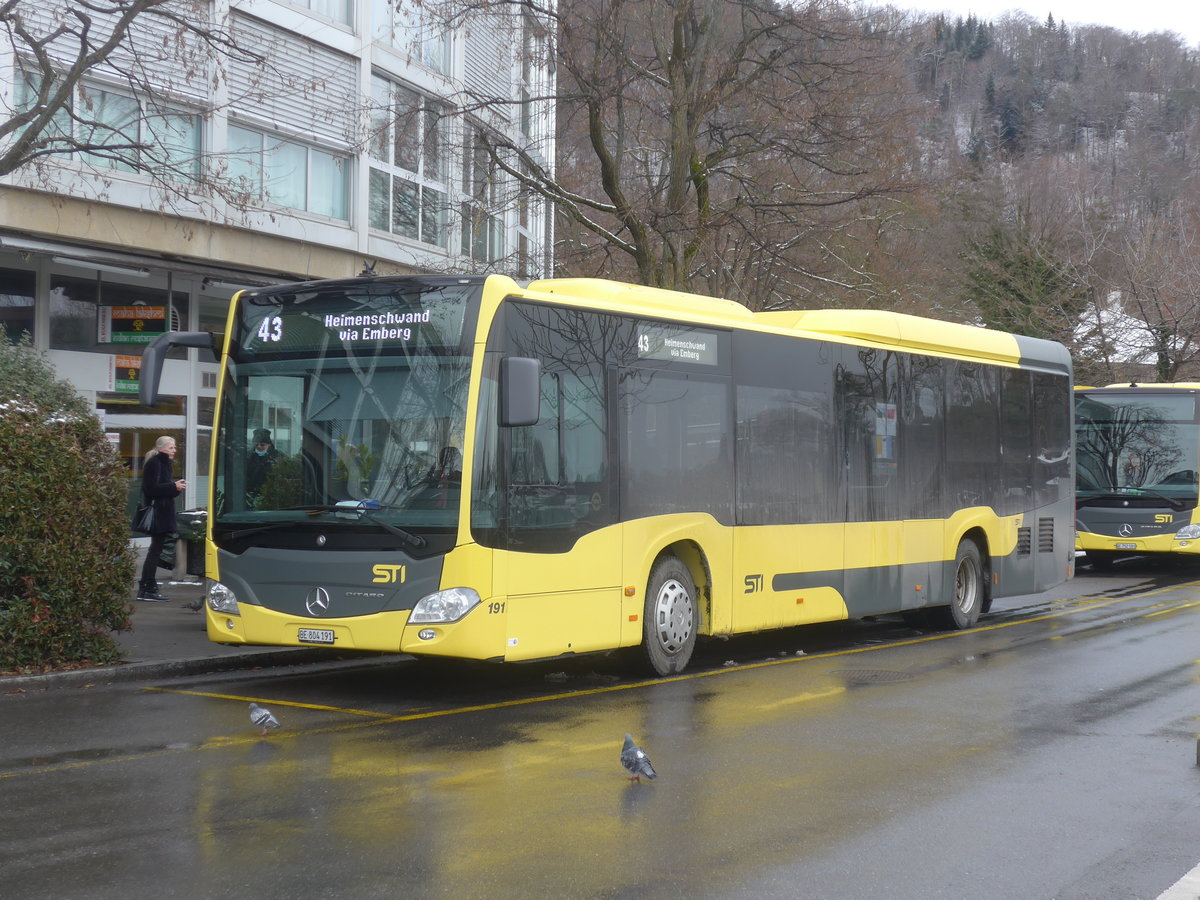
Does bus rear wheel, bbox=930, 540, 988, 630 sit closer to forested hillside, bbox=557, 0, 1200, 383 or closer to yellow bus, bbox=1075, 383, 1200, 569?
forested hillside, bbox=557, 0, 1200, 383

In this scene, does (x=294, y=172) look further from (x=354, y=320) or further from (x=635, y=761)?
(x=635, y=761)

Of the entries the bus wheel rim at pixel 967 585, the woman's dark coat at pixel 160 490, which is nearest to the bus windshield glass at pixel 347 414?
the woman's dark coat at pixel 160 490

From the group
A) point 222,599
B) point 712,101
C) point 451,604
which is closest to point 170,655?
point 222,599

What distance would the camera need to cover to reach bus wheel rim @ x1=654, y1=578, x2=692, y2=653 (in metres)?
11.4

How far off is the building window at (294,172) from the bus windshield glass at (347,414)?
10.4 metres

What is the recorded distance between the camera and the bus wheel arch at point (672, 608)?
11320 mm

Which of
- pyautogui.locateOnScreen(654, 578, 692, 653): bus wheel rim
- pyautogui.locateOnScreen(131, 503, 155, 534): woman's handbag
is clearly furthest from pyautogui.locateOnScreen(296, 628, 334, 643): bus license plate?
pyautogui.locateOnScreen(131, 503, 155, 534): woman's handbag

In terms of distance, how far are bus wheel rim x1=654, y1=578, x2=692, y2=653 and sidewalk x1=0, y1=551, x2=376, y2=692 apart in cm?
289

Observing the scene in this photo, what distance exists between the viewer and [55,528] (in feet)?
35.3

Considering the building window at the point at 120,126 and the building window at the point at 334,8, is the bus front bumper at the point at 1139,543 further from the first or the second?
the building window at the point at 120,126

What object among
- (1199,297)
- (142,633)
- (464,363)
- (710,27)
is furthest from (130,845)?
(1199,297)

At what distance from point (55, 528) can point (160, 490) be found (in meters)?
4.84

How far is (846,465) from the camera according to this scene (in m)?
13.9

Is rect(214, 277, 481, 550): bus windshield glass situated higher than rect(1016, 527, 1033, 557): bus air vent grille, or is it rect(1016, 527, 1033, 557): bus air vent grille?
rect(214, 277, 481, 550): bus windshield glass
